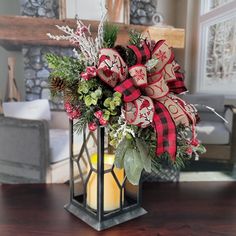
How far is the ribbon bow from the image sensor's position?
0.57m

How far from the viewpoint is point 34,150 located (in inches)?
45.2

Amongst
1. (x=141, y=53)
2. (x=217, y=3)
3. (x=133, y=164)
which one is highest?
(x=217, y=3)

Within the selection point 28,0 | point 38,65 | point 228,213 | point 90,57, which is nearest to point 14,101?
point 38,65

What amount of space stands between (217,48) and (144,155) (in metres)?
0.80

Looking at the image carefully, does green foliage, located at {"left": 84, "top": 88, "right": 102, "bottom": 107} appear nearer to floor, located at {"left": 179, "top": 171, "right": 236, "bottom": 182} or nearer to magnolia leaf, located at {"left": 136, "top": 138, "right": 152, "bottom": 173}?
magnolia leaf, located at {"left": 136, "top": 138, "right": 152, "bottom": 173}

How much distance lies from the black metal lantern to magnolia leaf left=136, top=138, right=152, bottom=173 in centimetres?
10

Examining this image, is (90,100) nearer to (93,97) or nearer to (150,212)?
(93,97)

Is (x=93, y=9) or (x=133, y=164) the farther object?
(x=93, y=9)

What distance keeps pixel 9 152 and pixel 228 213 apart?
92 centimetres

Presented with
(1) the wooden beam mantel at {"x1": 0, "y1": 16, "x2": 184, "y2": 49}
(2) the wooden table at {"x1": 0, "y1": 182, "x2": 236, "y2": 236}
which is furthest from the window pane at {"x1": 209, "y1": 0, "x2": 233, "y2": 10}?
(2) the wooden table at {"x1": 0, "y1": 182, "x2": 236, "y2": 236}

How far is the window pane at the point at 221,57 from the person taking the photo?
1147mm

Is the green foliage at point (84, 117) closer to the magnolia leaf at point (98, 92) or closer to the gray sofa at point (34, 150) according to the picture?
the magnolia leaf at point (98, 92)

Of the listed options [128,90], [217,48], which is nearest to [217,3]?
[217,48]

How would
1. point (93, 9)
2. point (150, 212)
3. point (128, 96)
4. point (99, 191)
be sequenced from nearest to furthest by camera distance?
point (128, 96)
point (99, 191)
point (150, 212)
point (93, 9)
